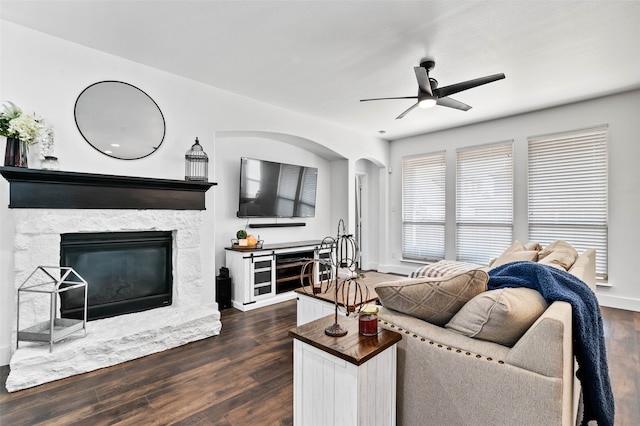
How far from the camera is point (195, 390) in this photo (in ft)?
7.22

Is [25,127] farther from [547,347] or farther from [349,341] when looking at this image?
[547,347]

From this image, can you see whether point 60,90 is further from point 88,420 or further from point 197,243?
point 88,420

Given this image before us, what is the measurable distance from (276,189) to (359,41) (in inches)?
102

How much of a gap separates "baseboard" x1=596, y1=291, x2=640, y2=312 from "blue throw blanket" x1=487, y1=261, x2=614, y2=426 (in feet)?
11.1

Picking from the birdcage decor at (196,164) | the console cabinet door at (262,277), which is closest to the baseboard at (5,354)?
the birdcage decor at (196,164)

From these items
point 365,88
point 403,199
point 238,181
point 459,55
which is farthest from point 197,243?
point 403,199

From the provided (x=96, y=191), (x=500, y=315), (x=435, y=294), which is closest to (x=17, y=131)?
(x=96, y=191)

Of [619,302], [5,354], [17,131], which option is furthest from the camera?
[619,302]

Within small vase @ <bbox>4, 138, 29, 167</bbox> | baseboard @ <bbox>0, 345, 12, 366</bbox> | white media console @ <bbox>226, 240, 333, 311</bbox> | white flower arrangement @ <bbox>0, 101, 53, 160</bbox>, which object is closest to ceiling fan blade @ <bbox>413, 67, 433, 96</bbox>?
white media console @ <bbox>226, 240, 333, 311</bbox>

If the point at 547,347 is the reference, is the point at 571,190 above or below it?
above

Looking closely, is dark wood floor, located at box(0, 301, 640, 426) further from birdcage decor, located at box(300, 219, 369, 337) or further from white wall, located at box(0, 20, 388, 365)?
white wall, located at box(0, 20, 388, 365)

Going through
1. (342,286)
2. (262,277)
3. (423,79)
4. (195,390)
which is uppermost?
(423,79)

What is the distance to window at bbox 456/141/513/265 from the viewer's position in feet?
16.4

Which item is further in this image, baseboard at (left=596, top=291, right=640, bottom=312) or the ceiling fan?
baseboard at (left=596, top=291, right=640, bottom=312)
